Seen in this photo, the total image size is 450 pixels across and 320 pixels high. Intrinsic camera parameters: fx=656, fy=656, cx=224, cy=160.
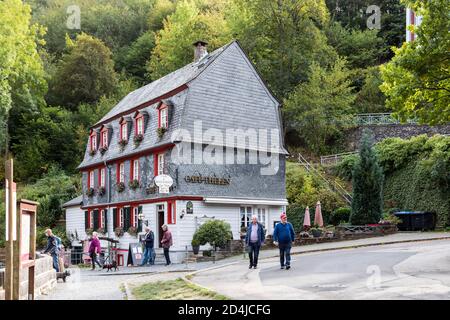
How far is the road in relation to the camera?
42.3 feet

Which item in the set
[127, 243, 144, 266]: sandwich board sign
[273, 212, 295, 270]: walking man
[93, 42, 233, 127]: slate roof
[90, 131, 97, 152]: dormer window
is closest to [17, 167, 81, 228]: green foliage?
[90, 131, 97, 152]: dormer window

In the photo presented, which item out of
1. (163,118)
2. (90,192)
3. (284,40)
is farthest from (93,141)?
(284,40)

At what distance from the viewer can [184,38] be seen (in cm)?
5806

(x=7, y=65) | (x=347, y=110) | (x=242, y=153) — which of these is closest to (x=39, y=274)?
(x=242, y=153)

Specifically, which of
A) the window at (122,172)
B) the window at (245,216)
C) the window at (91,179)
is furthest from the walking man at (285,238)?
the window at (91,179)

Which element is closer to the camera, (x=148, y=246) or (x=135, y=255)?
(x=148, y=246)

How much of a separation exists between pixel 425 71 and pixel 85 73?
48.3m

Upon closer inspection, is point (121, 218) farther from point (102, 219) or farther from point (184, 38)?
point (184, 38)

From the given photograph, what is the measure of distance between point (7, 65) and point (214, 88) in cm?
1916

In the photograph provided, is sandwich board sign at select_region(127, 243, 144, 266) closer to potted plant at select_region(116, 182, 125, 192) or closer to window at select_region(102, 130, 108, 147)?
potted plant at select_region(116, 182, 125, 192)

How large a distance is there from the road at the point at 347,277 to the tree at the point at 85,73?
146 ft

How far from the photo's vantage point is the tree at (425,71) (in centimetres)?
2000

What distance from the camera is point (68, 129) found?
60.4 m
